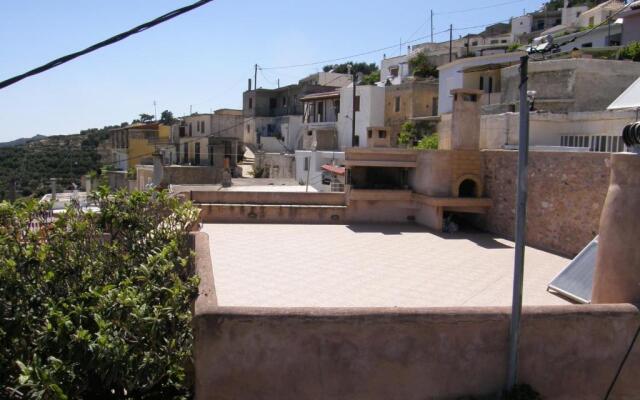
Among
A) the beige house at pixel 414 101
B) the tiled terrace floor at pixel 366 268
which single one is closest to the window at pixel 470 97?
the tiled terrace floor at pixel 366 268

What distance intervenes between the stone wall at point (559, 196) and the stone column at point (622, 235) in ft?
21.3

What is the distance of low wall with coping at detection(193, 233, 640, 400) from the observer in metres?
5.18

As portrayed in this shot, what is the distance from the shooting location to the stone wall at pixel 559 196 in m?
12.9

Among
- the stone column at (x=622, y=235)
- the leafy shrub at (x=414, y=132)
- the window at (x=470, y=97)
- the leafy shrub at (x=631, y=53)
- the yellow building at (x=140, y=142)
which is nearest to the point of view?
the stone column at (x=622, y=235)

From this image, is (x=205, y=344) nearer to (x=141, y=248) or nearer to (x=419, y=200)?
(x=141, y=248)

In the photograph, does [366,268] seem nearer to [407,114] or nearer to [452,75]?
[452,75]

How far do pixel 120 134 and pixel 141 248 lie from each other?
5015 cm

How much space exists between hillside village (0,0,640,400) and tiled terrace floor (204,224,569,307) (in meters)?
0.07

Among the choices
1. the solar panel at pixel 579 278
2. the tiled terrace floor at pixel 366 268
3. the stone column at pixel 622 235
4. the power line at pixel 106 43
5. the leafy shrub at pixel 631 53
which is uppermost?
the leafy shrub at pixel 631 53

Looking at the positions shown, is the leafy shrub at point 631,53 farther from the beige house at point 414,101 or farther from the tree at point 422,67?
the tree at point 422,67

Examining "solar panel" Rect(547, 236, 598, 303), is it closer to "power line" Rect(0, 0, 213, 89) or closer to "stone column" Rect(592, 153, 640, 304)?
"stone column" Rect(592, 153, 640, 304)

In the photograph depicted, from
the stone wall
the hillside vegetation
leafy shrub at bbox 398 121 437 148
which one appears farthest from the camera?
the hillside vegetation

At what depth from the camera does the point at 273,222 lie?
17734mm

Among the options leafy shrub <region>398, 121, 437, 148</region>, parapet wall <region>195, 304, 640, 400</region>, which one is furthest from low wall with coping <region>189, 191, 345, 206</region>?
leafy shrub <region>398, 121, 437, 148</region>
